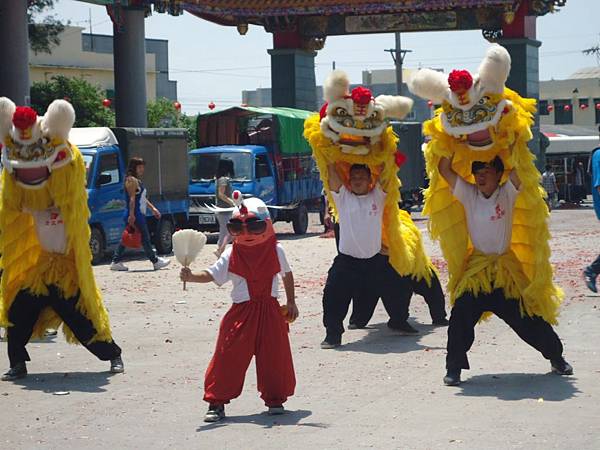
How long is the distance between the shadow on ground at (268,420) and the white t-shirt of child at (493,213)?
192 cm

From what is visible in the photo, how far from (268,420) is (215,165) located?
1790cm

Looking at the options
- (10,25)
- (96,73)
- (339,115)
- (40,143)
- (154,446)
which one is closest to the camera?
(154,446)

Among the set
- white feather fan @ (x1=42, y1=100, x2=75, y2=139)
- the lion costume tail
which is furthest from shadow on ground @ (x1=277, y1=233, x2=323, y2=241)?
the lion costume tail

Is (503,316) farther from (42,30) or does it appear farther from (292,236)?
(42,30)

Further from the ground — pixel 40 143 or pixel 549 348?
pixel 40 143

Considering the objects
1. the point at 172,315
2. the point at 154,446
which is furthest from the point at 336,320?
the point at 154,446

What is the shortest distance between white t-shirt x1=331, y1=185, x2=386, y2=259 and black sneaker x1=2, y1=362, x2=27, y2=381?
301 cm

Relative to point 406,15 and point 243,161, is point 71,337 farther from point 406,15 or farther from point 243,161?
point 406,15

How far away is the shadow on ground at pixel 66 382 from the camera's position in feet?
29.7

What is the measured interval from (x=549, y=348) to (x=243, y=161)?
16832 millimetres

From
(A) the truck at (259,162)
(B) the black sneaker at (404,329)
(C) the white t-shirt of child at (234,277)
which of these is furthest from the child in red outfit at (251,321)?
(A) the truck at (259,162)

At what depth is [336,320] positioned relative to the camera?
1078cm

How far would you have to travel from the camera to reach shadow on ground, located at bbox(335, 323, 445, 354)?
10539 millimetres

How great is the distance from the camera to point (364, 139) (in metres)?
10.8
